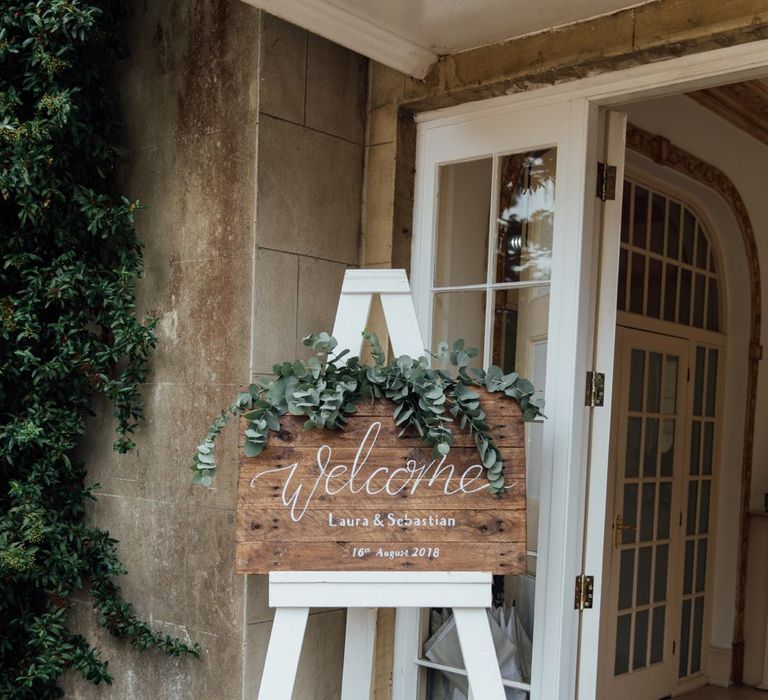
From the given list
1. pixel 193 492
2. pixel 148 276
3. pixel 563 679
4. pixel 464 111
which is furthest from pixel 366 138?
pixel 563 679

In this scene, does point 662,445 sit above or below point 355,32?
below

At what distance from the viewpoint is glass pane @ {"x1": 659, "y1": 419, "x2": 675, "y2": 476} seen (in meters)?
5.37

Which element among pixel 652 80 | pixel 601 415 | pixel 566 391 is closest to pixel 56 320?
pixel 566 391

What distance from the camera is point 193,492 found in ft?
10.6

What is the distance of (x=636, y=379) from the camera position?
16.9ft

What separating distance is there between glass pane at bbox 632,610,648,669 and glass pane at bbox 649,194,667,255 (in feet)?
6.74

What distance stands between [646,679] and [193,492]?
319 centimetres

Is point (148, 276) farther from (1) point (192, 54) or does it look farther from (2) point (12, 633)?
(2) point (12, 633)

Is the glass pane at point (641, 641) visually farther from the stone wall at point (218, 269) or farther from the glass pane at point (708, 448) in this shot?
the stone wall at point (218, 269)

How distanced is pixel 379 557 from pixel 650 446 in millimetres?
3205

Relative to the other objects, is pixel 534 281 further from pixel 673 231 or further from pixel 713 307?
pixel 713 307

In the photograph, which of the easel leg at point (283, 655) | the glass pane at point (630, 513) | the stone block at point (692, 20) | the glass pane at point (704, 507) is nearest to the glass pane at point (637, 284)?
the glass pane at point (630, 513)

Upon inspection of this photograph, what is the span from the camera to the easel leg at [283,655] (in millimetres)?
2404

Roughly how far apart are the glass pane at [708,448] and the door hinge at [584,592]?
3.12 m
